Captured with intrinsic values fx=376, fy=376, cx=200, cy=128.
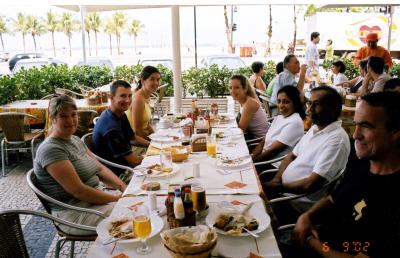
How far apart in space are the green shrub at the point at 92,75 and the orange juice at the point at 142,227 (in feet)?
23.9

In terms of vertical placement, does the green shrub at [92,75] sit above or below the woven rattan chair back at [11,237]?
above

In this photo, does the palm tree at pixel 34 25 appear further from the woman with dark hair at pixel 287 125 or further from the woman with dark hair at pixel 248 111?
the woman with dark hair at pixel 287 125

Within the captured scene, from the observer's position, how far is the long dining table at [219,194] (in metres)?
1.61

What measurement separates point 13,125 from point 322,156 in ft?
12.9

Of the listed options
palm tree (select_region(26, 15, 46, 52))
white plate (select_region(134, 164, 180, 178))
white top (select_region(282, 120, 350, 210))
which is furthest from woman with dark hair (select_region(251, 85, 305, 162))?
palm tree (select_region(26, 15, 46, 52))

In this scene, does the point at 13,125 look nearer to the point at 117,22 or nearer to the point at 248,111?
the point at 248,111

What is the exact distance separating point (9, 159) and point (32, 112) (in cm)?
77

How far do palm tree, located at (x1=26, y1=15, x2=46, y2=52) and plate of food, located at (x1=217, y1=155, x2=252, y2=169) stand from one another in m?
47.1

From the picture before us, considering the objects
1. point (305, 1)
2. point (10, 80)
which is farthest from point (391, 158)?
point (10, 80)

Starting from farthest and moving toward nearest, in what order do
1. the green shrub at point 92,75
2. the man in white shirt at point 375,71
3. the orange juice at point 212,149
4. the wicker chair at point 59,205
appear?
the green shrub at point 92,75 < the man in white shirt at point 375,71 < the orange juice at point 212,149 < the wicker chair at point 59,205

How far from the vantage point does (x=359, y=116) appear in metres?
1.76

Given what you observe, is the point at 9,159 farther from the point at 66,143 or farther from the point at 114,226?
the point at 114,226

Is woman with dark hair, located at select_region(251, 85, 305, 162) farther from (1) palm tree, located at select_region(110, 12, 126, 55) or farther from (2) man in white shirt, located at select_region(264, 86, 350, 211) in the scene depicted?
(1) palm tree, located at select_region(110, 12, 126, 55)

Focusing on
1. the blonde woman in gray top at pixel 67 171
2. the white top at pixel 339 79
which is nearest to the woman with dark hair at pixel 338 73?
the white top at pixel 339 79
